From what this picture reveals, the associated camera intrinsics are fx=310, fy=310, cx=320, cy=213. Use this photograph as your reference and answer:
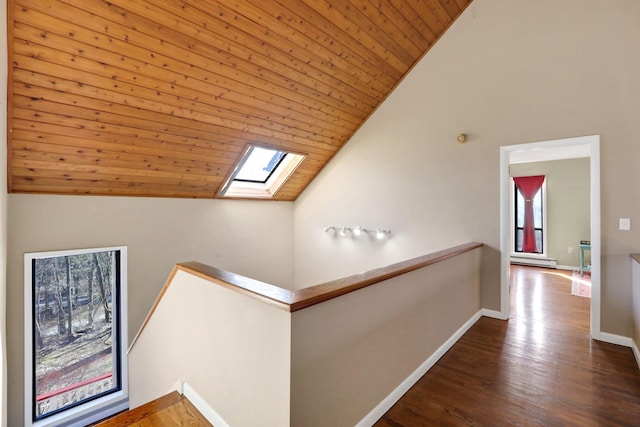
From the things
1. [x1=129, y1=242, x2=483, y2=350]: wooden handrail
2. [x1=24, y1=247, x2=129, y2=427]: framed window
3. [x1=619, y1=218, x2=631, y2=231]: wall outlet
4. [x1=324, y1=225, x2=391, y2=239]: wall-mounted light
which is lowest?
[x1=24, y1=247, x2=129, y2=427]: framed window

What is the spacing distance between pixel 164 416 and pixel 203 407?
0.28 m

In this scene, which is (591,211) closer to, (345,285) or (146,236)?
(345,285)

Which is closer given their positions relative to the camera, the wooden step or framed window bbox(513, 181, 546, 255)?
the wooden step

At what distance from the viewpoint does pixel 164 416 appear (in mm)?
1950

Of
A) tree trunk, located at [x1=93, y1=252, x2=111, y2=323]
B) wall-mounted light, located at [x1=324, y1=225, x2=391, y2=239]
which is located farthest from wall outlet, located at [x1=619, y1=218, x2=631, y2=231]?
tree trunk, located at [x1=93, y1=252, x2=111, y2=323]

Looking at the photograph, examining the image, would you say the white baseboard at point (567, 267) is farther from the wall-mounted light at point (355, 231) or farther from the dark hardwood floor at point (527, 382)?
the wall-mounted light at point (355, 231)

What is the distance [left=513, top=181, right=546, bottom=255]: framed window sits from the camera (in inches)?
260

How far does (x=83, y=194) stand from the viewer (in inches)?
135

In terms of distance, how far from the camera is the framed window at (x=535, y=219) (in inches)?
260

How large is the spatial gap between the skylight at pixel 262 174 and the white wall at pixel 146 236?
181 mm

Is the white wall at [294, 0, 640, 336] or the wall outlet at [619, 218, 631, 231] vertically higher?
the white wall at [294, 0, 640, 336]

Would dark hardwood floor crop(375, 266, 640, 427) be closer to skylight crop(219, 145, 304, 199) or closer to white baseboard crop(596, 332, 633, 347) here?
white baseboard crop(596, 332, 633, 347)

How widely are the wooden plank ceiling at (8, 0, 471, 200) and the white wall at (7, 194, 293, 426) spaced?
0.21 m

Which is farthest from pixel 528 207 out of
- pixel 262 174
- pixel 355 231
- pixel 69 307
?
pixel 69 307
